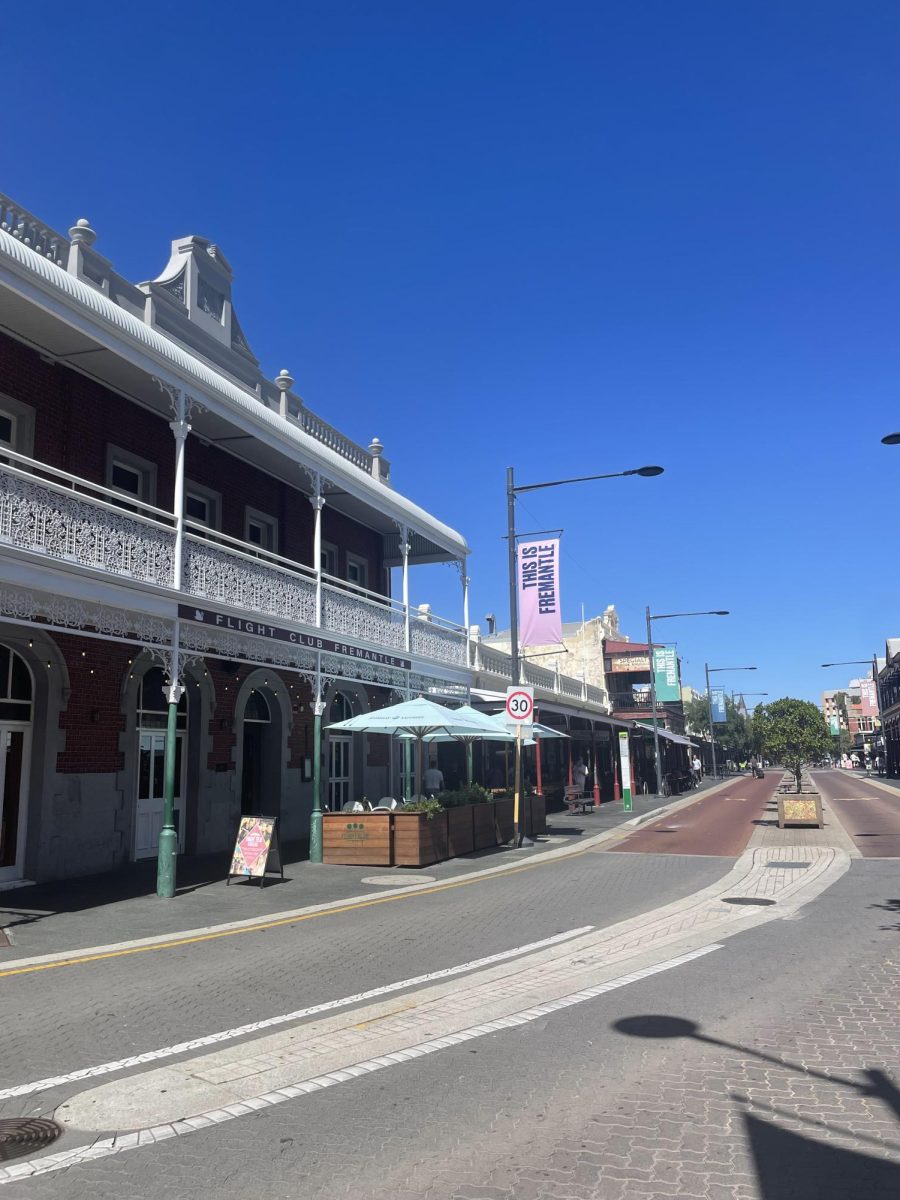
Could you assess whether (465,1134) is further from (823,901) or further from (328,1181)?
(823,901)

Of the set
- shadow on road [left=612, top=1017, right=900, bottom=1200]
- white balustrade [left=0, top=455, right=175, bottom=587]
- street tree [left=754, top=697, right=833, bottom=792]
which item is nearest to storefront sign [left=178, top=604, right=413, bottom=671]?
white balustrade [left=0, top=455, right=175, bottom=587]

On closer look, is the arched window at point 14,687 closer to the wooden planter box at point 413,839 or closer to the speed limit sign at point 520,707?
the wooden planter box at point 413,839

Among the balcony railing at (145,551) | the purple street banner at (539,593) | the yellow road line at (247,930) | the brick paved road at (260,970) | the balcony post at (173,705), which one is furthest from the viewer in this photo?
the purple street banner at (539,593)

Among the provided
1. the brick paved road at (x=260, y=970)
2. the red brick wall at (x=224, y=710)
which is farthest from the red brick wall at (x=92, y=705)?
the brick paved road at (x=260, y=970)

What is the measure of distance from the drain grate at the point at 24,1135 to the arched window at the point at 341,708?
17694 mm

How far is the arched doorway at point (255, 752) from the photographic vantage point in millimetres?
19266

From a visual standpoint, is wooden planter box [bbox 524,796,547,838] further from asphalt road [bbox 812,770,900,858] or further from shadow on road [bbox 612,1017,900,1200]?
shadow on road [bbox 612,1017,900,1200]

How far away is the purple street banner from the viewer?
66.2ft

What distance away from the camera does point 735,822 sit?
1001 inches

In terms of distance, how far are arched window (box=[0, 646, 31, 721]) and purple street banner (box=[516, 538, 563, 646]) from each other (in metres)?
10.4

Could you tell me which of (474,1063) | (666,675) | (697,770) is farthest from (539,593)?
(697,770)

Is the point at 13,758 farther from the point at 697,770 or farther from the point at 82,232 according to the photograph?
the point at 697,770

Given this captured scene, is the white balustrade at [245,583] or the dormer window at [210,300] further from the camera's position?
the dormer window at [210,300]

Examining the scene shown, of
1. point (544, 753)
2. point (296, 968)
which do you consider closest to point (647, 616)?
point (544, 753)
